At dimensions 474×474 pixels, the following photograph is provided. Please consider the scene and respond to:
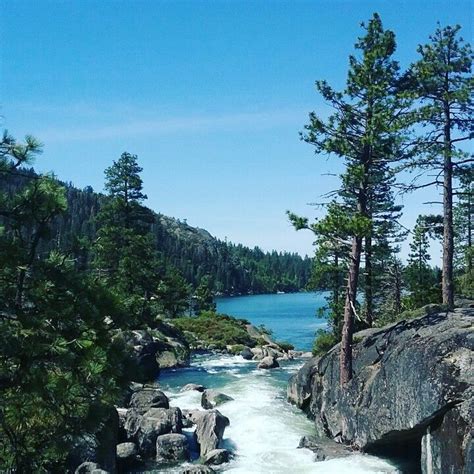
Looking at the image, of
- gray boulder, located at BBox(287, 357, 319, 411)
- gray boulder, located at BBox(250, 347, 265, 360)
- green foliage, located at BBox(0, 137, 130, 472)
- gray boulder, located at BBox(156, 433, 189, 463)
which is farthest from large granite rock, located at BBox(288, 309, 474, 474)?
gray boulder, located at BBox(250, 347, 265, 360)

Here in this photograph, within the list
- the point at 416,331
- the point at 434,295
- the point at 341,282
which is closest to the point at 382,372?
the point at 416,331

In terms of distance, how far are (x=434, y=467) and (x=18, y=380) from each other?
12059 millimetres

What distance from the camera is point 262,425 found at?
859 inches

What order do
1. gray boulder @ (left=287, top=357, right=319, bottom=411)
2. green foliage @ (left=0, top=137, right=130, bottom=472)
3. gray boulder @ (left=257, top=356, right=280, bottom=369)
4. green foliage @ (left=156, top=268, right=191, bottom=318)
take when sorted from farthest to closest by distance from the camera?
green foliage @ (left=156, top=268, right=191, bottom=318), gray boulder @ (left=257, top=356, right=280, bottom=369), gray boulder @ (left=287, top=357, right=319, bottom=411), green foliage @ (left=0, top=137, right=130, bottom=472)

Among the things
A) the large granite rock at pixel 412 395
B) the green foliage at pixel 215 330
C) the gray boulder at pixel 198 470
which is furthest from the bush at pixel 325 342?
the green foliage at pixel 215 330

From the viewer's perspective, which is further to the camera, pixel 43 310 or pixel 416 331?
pixel 416 331

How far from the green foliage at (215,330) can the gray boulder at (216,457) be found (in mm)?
31701

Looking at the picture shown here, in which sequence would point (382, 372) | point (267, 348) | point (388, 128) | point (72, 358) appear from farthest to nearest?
point (267, 348), point (388, 128), point (382, 372), point (72, 358)

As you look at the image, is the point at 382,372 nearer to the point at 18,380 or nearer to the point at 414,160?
the point at 414,160

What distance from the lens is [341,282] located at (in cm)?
3834

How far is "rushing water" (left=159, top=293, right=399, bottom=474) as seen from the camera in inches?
669

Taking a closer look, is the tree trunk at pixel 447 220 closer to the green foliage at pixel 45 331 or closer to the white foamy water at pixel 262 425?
the white foamy water at pixel 262 425

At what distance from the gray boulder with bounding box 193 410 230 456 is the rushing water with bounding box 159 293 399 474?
55 cm

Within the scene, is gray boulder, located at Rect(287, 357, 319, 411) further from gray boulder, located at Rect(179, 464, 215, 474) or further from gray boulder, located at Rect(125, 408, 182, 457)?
gray boulder, located at Rect(179, 464, 215, 474)
